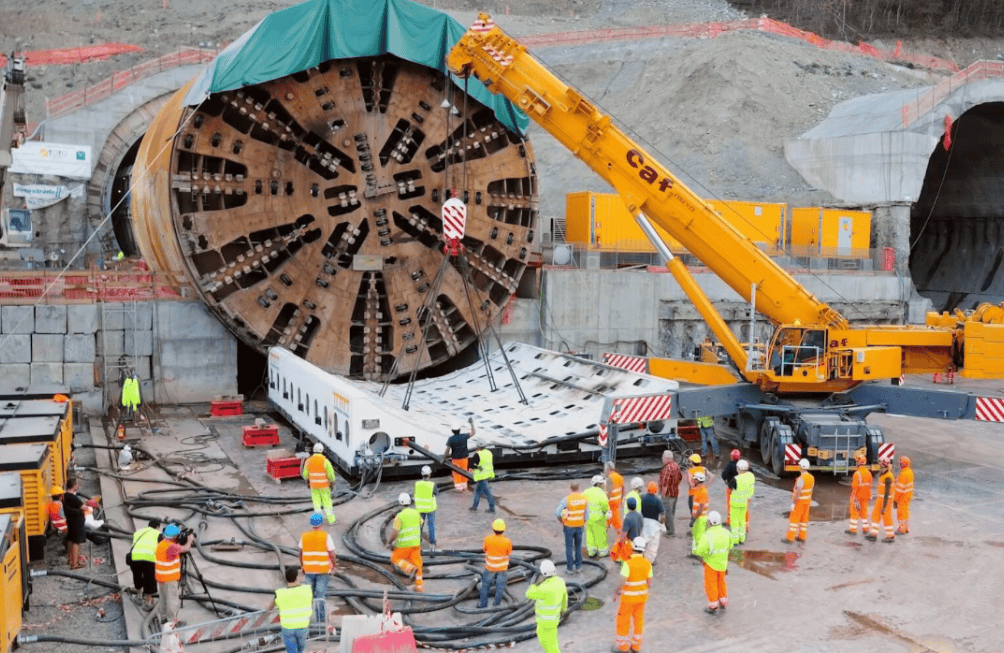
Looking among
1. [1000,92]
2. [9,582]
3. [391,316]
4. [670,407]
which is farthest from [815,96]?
[9,582]

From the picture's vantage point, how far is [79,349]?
17641 millimetres

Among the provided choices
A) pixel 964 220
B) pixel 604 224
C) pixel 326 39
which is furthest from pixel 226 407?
pixel 964 220

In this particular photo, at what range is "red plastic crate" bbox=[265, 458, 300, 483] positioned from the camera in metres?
13.6

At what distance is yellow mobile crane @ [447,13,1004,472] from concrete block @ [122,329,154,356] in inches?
333

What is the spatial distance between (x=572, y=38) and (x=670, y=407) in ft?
155

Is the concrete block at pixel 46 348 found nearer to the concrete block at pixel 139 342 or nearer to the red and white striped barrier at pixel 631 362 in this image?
the concrete block at pixel 139 342

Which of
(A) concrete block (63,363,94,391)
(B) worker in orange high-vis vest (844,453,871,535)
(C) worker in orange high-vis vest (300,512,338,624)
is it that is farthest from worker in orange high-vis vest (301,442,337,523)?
(A) concrete block (63,363,94,391)

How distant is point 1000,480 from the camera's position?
14.3 metres

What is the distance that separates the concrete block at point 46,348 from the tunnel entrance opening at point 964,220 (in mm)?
31472

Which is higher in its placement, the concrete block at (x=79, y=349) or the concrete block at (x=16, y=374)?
the concrete block at (x=79, y=349)

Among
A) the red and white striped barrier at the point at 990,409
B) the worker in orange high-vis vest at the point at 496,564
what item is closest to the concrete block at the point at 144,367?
the worker in orange high-vis vest at the point at 496,564

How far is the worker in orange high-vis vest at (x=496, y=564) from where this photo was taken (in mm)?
8695

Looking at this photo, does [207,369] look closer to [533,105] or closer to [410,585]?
[533,105]

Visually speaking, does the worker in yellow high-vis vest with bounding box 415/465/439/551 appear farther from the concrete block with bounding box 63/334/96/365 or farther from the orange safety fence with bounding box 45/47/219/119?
the orange safety fence with bounding box 45/47/219/119
